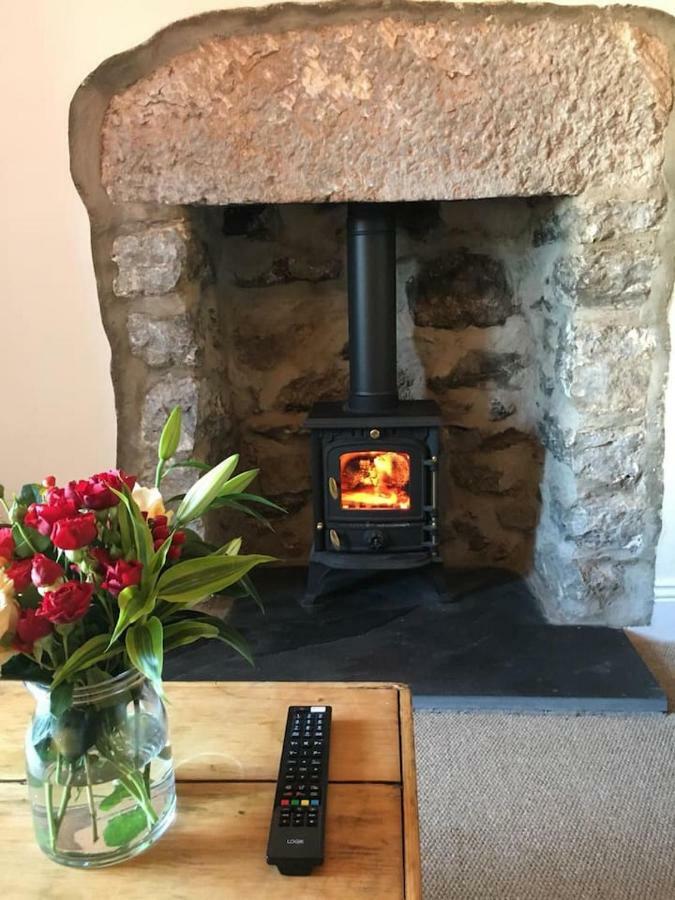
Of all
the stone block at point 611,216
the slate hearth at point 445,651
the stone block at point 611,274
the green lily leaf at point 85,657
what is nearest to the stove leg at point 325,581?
the slate hearth at point 445,651

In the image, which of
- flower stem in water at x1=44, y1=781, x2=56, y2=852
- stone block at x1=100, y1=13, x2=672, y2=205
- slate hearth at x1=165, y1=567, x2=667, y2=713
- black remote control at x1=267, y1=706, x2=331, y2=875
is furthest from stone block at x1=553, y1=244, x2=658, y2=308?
flower stem in water at x1=44, y1=781, x2=56, y2=852

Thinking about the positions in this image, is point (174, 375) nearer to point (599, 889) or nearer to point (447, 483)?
point (447, 483)

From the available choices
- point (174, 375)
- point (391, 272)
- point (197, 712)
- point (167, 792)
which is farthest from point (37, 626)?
point (391, 272)

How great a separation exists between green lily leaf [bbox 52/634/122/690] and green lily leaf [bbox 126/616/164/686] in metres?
0.05

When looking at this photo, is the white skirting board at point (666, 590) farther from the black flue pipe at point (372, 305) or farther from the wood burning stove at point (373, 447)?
the black flue pipe at point (372, 305)

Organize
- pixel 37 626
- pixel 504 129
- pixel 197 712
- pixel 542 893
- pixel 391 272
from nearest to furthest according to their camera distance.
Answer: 1. pixel 37 626
2. pixel 197 712
3. pixel 542 893
4. pixel 504 129
5. pixel 391 272

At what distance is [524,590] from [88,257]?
1595 mm

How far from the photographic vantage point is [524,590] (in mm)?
2443

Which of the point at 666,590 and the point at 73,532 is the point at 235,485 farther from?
the point at 666,590

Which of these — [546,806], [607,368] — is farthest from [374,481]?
[546,806]

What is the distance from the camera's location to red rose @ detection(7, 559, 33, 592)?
0.83m

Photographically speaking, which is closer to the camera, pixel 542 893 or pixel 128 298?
pixel 542 893

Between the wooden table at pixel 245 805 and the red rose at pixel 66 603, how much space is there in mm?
350

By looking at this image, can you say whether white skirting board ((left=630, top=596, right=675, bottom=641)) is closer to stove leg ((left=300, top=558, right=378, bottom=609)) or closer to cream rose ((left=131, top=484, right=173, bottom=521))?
stove leg ((left=300, top=558, right=378, bottom=609))
